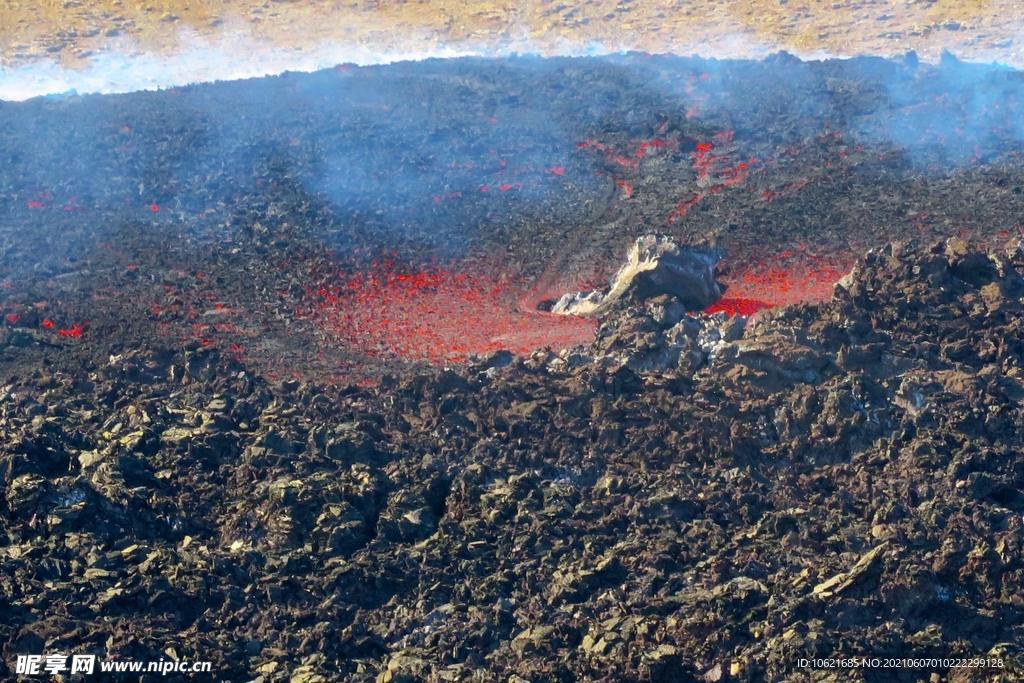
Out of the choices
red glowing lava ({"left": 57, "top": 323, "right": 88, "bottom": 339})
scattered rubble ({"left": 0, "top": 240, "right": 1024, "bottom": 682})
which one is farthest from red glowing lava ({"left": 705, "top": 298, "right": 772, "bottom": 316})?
red glowing lava ({"left": 57, "top": 323, "right": 88, "bottom": 339})

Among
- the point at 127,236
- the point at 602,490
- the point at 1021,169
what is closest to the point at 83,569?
the point at 602,490

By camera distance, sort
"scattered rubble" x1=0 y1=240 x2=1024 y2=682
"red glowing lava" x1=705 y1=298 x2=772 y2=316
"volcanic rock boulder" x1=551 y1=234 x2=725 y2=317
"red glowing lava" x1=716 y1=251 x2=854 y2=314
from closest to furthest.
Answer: "scattered rubble" x1=0 y1=240 x2=1024 y2=682
"red glowing lava" x1=705 y1=298 x2=772 y2=316
"volcanic rock boulder" x1=551 y1=234 x2=725 y2=317
"red glowing lava" x1=716 y1=251 x2=854 y2=314

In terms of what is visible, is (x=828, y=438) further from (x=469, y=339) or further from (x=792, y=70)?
(x=792, y=70)

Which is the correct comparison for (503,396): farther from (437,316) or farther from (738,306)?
(738,306)

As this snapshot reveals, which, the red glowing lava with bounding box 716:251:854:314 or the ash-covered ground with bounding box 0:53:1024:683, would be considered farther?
the red glowing lava with bounding box 716:251:854:314

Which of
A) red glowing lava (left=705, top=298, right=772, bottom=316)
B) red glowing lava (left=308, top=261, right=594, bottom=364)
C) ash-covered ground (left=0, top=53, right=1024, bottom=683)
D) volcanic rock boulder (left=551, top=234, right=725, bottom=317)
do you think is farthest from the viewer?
volcanic rock boulder (left=551, top=234, right=725, bottom=317)

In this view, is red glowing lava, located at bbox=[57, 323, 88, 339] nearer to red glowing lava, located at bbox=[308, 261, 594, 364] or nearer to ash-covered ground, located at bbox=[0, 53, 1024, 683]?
ash-covered ground, located at bbox=[0, 53, 1024, 683]

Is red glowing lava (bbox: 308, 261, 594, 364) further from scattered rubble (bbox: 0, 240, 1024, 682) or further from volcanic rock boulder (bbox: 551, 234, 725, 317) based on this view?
scattered rubble (bbox: 0, 240, 1024, 682)

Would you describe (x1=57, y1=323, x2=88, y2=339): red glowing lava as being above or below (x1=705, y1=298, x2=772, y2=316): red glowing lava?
above
